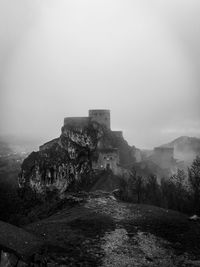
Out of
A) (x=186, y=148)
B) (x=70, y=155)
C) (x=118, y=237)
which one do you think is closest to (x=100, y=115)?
(x=70, y=155)

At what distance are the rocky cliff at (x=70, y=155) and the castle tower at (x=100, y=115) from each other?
5.84 feet

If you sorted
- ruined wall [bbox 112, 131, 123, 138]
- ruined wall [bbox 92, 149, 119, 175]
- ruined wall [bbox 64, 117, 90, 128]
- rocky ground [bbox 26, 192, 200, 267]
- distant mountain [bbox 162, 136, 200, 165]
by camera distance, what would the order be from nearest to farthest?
rocky ground [bbox 26, 192, 200, 267] < ruined wall [bbox 92, 149, 119, 175] < ruined wall [bbox 64, 117, 90, 128] < ruined wall [bbox 112, 131, 123, 138] < distant mountain [bbox 162, 136, 200, 165]

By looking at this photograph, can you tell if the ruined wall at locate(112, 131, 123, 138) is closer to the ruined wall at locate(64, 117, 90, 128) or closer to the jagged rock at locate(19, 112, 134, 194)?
the jagged rock at locate(19, 112, 134, 194)

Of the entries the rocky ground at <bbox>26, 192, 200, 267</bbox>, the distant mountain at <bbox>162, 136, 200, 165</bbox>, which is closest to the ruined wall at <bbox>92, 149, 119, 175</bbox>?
the rocky ground at <bbox>26, 192, 200, 267</bbox>

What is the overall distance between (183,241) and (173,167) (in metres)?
80.5

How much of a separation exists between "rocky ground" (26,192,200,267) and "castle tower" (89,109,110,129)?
73536 mm

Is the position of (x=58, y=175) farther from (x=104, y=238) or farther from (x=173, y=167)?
(x=104, y=238)

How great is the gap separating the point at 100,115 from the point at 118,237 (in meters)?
85.6

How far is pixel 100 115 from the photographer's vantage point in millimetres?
112938

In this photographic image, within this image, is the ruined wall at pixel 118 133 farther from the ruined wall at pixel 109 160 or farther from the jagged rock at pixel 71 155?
the ruined wall at pixel 109 160

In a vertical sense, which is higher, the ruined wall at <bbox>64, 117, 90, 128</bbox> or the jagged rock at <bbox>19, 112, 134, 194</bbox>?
the ruined wall at <bbox>64, 117, 90, 128</bbox>

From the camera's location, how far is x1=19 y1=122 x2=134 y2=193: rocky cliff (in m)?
110

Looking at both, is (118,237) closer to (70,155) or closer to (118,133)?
(70,155)

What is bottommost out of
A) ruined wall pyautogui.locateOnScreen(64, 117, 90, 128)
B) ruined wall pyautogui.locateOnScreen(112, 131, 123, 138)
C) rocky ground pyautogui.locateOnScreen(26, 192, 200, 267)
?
rocky ground pyautogui.locateOnScreen(26, 192, 200, 267)
